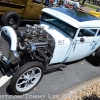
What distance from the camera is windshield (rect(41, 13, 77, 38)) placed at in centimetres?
540

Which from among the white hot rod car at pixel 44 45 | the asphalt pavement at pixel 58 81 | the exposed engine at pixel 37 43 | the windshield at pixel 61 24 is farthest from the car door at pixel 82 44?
A: the exposed engine at pixel 37 43

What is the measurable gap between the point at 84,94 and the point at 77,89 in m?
0.28

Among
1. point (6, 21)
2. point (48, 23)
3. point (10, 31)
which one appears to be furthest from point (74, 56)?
point (6, 21)

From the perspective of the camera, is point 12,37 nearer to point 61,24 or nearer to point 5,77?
point 5,77

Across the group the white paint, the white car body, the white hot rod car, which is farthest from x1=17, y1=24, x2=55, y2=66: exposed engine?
the white paint

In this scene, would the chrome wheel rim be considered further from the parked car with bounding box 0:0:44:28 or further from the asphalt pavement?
the parked car with bounding box 0:0:44:28

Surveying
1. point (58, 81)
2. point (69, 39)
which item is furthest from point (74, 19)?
point (58, 81)

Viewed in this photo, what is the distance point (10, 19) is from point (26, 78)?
510 centimetres

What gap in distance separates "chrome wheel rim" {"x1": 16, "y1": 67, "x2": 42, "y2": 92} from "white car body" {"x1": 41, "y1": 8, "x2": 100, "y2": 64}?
2.88ft

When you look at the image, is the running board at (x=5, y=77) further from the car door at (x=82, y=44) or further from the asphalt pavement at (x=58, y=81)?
the car door at (x=82, y=44)

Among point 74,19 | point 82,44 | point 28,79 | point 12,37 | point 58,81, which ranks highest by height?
point 74,19

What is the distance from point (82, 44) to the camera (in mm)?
5801

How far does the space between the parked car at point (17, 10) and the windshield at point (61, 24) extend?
3.05m

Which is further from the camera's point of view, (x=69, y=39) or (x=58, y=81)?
(x=58, y=81)
